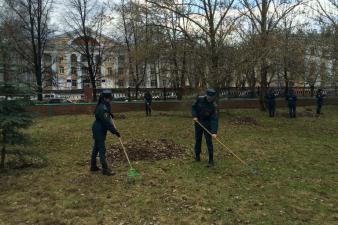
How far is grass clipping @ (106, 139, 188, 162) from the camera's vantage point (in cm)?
1060

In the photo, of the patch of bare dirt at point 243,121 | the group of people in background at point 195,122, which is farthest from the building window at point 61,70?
the group of people in background at point 195,122

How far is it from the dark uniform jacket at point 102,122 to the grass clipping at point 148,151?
172cm

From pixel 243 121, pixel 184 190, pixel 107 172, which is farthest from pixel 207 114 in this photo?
pixel 243 121

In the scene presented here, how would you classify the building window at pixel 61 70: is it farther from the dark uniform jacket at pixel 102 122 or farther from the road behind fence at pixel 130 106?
the dark uniform jacket at pixel 102 122

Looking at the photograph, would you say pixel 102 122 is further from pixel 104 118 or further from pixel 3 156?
pixel 3 156

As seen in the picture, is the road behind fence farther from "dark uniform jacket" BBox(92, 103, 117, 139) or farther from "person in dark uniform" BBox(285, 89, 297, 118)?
"dark uniform jacket" BBox(92, 103, 117, 139)

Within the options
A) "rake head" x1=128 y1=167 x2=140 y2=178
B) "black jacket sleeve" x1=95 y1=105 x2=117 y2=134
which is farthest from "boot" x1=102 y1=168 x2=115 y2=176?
"black jacket sleeve" x1=95 y1=105 x2=117 y2=134

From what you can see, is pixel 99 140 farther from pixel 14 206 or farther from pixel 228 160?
pixel 228 160

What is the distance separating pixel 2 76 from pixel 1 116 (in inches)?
36.1

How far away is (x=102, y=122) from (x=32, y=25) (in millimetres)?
28206

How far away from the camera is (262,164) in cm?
1019

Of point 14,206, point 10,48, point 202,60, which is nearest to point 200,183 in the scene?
point 14,206

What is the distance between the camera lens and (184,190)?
7.79 m

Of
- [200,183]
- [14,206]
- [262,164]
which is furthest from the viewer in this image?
[262,164]
